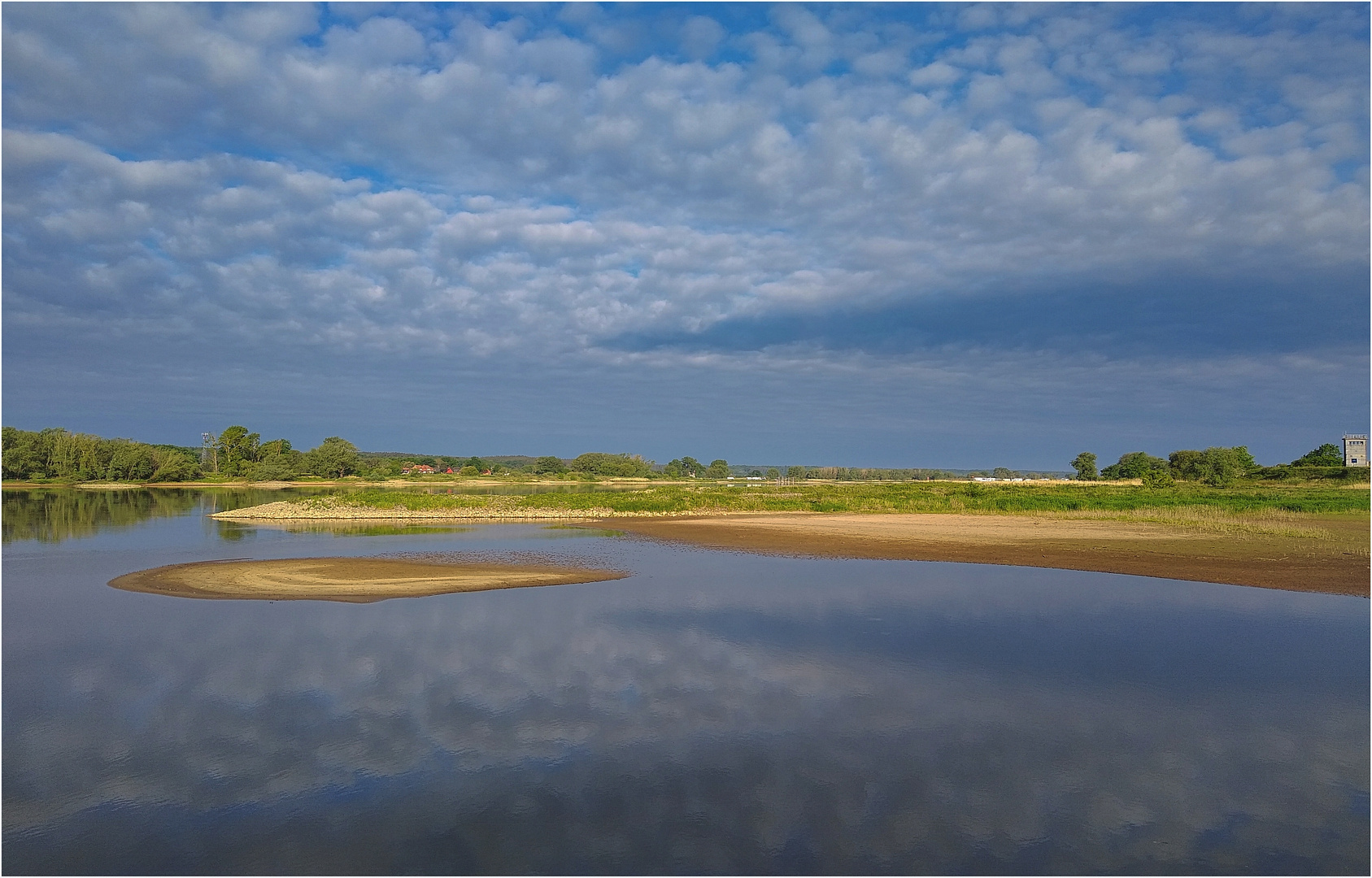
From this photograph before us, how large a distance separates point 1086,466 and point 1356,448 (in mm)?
40640

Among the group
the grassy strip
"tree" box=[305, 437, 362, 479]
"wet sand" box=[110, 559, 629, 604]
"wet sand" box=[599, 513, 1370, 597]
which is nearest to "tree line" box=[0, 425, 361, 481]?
"tree" box=[305, 437, 362, 479]

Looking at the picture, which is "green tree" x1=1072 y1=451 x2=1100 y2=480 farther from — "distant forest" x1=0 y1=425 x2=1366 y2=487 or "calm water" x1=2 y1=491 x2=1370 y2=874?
"calm water" x1=2 y1=491 x2=1370 y2=874

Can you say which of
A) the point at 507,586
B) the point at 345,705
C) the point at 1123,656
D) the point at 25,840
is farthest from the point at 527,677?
the point at 1123,656

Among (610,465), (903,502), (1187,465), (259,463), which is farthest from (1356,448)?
(259,463)

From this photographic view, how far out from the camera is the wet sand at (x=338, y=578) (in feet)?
66.6

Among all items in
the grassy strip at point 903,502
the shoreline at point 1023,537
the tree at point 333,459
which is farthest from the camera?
the tree at point 333,459

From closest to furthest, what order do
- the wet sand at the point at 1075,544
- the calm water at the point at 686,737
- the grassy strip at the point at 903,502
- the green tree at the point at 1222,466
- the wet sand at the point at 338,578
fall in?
the calm water at the point at 686,737
the wet sand at the point at 338,578
the wet sand at the point at 1075,544
the grassy strip at the point at 903,502
the green tree at the point at 1222,466

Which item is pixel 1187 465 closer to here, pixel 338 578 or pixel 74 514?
pixel 338 578

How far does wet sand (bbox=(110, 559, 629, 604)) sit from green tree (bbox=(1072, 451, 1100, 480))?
492 ft

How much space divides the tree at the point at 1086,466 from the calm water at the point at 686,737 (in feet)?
479

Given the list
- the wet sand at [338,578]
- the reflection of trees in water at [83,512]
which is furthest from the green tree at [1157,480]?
the reflection of trees in water at [83,512]

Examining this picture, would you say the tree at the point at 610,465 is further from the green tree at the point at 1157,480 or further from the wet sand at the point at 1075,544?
the wet sand at the point at 1075,544

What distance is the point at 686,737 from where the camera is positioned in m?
9.87

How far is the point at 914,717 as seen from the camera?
10578 millimetres
